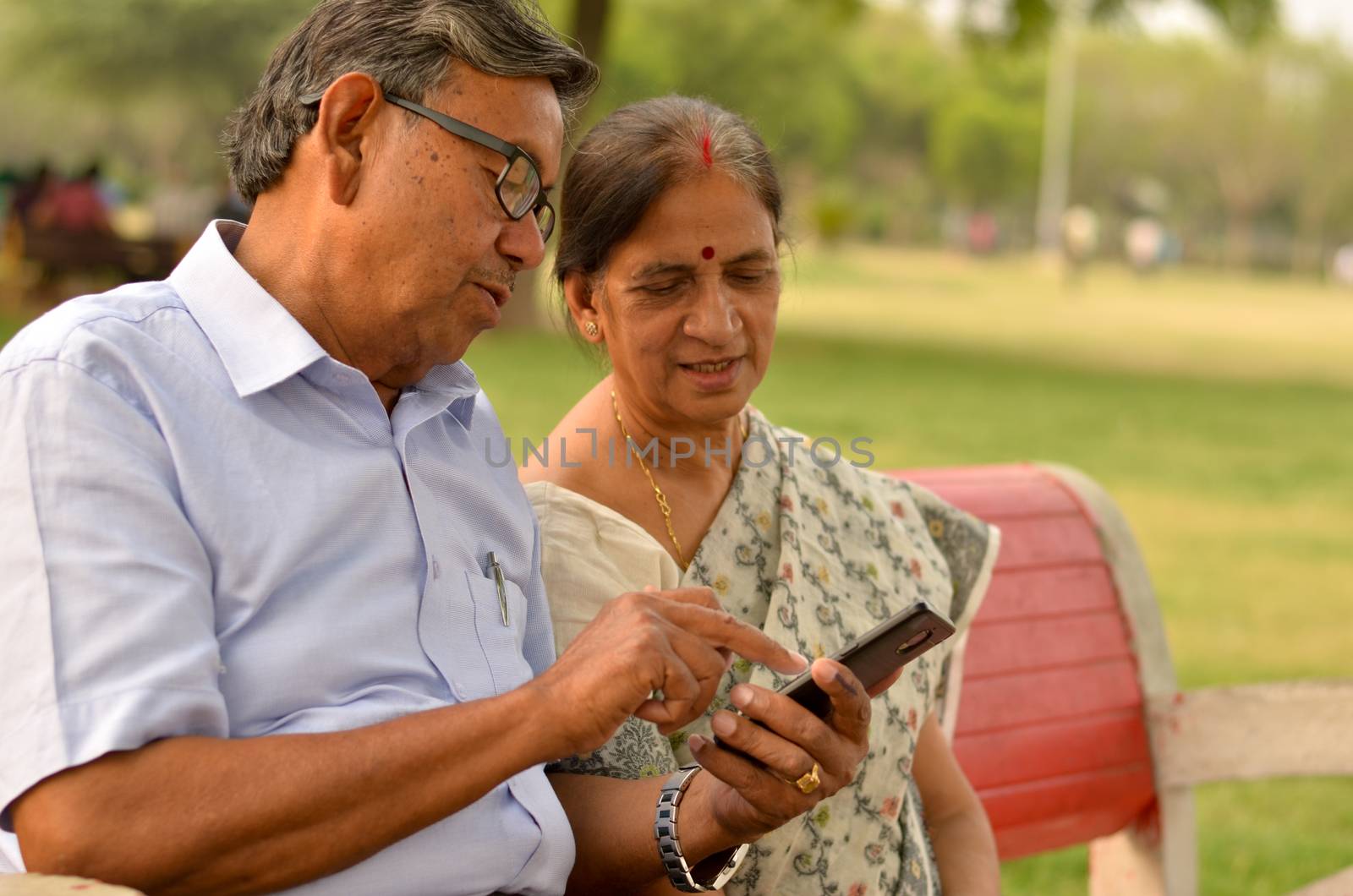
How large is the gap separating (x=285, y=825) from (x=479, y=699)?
259 millimetres

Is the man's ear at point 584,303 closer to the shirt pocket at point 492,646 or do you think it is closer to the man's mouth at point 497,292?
the man's mouth at point 497,292

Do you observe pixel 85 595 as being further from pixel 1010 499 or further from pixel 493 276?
pixel 1010 499

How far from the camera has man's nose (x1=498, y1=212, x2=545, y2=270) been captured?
2.05 meters

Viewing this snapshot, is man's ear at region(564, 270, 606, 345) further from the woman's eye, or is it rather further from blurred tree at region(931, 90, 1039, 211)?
blurred tree at region(931, 90, 1039, 211)

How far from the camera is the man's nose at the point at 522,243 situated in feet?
6.72

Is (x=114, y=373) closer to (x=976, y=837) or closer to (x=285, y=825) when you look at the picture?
(x=285, y=825)

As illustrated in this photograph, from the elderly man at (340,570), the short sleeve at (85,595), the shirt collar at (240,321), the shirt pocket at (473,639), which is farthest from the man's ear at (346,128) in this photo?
the shirt pocket at (473,639)

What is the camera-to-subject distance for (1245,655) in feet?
21.1

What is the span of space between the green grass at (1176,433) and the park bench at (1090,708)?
0.78 metres

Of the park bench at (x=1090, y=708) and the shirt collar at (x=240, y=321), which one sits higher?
the shirt collar at (x=240, y=321)

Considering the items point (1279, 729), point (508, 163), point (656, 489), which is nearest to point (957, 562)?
point (656, 489)

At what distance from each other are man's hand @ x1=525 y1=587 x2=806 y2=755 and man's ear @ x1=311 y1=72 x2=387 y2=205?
25.6 inches

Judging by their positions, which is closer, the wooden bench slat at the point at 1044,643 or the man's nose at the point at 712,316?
the man's nose at the point at 712,316

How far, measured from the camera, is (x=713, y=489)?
103 inches
